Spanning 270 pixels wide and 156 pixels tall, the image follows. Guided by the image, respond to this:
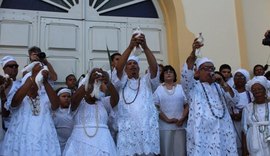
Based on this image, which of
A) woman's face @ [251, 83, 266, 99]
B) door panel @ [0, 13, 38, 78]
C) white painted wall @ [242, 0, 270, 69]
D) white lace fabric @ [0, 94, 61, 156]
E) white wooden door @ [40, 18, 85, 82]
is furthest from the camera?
white painted wall @ [242, 0, 270, 69]

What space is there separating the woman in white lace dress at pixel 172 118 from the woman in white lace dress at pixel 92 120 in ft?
2.28

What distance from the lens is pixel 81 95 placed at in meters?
4.18

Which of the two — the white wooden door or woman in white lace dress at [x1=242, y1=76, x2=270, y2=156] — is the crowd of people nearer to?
woman in white lace dress at [x1=242, y1=76, x2=270, y2=156]

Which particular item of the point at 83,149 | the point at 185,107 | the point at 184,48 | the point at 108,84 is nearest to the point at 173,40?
the point at 184,48

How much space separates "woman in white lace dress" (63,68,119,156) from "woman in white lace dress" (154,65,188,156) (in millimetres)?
696

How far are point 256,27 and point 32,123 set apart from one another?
15.2 ft

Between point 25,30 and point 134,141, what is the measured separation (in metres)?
2.91

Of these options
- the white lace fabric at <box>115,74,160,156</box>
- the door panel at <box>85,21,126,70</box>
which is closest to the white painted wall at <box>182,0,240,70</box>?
the door panel at <box>85,21,126,70</box>

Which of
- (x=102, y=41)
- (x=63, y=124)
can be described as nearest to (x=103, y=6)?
(x=102, y=41)

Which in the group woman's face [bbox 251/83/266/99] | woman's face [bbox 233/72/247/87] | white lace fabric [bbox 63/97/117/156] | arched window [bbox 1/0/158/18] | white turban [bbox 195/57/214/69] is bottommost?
white lace fabric [bbox 63/97/117/156]

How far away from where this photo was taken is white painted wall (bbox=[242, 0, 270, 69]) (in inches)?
274

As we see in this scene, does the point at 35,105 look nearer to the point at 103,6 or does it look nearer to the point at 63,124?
the point at 63,124

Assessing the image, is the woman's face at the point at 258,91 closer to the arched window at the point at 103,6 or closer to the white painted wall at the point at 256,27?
the white painted wall at the point at 256,27

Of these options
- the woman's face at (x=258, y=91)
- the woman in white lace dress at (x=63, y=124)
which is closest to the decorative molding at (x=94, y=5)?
the woman in white lace dress at (x=63, y=124)
